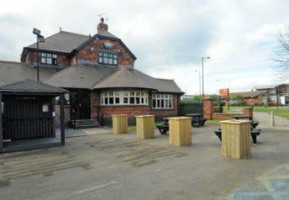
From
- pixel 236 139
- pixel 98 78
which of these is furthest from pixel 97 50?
pixel 236 139

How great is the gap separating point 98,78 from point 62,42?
821 cm

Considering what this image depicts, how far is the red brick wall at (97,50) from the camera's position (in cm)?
2173

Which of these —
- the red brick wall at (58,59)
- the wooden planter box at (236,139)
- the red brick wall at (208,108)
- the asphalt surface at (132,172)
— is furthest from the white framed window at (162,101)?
the wooden planter box at (236,139)

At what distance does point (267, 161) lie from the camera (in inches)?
254

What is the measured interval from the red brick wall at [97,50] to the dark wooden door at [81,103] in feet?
16.7

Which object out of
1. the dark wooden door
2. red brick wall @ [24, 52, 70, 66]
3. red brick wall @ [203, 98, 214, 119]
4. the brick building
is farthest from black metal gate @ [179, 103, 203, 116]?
red brick wall @ [24, 52, 70, 66]

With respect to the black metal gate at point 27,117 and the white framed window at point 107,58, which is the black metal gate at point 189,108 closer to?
the white framed window at point 107,58

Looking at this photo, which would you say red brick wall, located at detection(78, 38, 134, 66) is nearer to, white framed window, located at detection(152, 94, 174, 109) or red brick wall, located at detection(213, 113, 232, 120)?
white framed window, located at detection(152, 94, 174, 109)

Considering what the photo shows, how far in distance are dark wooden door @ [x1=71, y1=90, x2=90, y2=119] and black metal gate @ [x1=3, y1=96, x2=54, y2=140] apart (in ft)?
17.8

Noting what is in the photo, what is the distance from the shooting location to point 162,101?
885 inches

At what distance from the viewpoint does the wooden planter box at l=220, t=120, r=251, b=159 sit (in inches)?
262

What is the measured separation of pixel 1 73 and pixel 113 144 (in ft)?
47.4

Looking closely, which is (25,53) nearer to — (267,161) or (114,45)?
(114,45)

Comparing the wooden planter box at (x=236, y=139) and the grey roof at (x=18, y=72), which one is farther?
the grey roof at (x=18, y=72)
